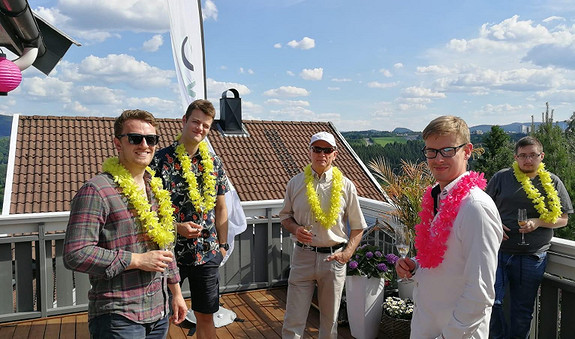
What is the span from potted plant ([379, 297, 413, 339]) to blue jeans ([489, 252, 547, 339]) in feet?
2.03

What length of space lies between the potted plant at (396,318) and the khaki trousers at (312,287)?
A: 2.04 feet

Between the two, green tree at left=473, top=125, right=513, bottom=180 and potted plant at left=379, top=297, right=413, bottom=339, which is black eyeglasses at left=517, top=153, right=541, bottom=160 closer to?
potted plant at left=379, top=297, right=413, bottom=339

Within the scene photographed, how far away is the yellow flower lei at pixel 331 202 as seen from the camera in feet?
8.50

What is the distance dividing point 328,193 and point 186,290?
212cm

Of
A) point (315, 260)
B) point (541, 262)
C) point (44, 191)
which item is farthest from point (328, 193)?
point (44, 191)

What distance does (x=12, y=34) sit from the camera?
14.3 feet

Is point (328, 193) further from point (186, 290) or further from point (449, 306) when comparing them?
point (186, 290)

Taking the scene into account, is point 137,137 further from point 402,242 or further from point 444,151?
point 402,242

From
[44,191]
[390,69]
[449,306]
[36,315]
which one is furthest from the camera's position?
[390,69]

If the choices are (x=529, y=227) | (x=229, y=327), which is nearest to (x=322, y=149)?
(x=529, y=227)

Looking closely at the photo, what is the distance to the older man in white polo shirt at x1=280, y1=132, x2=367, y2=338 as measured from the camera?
258 cm

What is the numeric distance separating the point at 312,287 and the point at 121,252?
4.69ft

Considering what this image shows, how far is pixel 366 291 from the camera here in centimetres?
313

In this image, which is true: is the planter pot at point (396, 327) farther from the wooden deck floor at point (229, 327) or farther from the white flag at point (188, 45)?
the white flag at point (188, 45)
